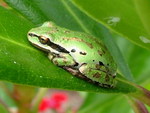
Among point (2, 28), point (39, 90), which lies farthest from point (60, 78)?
point (39, 90)

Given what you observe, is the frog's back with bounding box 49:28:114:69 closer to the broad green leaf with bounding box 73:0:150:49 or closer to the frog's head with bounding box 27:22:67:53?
the frog's head with bounding box 27:22:67:53

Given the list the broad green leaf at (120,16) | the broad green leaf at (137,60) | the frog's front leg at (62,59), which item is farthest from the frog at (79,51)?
the broad green leaf at (137,60)

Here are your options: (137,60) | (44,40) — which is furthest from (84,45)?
(137,60)

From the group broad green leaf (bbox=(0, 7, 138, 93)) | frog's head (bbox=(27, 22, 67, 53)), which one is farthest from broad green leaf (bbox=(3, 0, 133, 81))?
broad green leaf (bbox=(0, 7, 138, 93))

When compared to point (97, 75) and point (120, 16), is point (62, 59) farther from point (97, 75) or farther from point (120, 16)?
point (120, 16)

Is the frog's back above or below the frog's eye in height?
above

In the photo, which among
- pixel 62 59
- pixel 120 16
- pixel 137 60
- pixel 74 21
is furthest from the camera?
pixel 137 60
